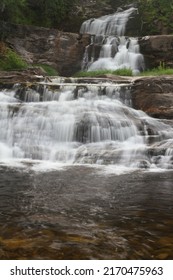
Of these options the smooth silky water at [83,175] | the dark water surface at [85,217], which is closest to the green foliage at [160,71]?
the smooth silky water at [83,175]

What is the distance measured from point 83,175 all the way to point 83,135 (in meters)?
3.54

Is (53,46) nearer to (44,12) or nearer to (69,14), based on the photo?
(44,12)

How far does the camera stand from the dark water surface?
3.90 m

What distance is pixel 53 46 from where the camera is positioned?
2314 cm

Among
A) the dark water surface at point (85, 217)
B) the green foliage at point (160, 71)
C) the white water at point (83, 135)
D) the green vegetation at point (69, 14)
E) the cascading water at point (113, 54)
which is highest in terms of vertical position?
the green vegetation at point (69, 14)

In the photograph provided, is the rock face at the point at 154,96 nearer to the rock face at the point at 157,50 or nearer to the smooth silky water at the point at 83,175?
the smooth silky water at the point at 83,175

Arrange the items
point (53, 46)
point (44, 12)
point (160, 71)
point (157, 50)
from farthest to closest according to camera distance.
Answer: point (44, 12) < point (53, 46) < point (157, 50) < point (160, 71)

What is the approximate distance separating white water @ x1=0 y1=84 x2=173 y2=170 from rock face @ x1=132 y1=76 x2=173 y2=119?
2.70 ft

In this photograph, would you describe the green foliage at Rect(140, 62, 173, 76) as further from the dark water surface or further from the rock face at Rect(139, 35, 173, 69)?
the dark water surface

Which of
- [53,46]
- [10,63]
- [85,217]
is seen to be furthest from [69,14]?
[85,217]

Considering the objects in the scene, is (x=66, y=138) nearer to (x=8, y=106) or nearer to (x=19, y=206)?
(x=8, y=106)

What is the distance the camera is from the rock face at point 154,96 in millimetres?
13820

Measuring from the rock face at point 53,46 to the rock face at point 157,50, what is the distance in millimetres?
3617
